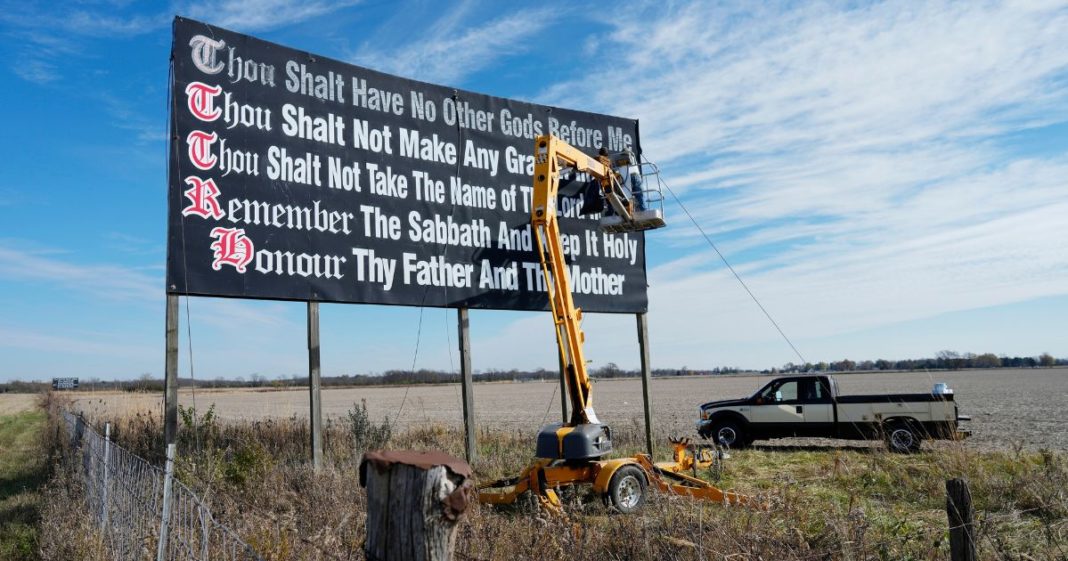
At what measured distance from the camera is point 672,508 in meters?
6.43

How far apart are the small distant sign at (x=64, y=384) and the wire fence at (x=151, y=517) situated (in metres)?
52.6

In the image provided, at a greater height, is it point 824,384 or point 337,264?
point 337,264

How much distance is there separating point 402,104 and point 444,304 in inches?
119

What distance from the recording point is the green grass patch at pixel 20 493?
7316mm

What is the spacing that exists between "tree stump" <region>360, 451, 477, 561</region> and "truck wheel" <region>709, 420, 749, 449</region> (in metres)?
15.5

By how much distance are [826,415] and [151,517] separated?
→ 14259 mm

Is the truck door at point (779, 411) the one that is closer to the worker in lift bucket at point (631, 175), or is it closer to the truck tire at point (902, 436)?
the truck tire at point (902, 436)

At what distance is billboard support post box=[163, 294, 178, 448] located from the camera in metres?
8.09

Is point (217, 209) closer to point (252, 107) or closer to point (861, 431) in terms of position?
point (252, 107)

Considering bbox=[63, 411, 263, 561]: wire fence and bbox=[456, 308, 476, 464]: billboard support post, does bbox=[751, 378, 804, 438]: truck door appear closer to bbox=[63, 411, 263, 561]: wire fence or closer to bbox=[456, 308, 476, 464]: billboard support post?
bbox=[456, 308, 476, 464]: billboard support post

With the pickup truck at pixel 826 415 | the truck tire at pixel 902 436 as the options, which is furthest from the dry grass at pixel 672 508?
the pickup truck at pixel 826 415

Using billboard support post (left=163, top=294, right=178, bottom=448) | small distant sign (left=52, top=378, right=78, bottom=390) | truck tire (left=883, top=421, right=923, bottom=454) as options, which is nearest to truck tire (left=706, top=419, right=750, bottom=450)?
truck tire (left=883, top=421, right=923, bottom=454)

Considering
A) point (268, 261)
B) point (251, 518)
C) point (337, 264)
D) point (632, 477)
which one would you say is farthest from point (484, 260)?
point (251, 518)

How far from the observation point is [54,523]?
6668mm
